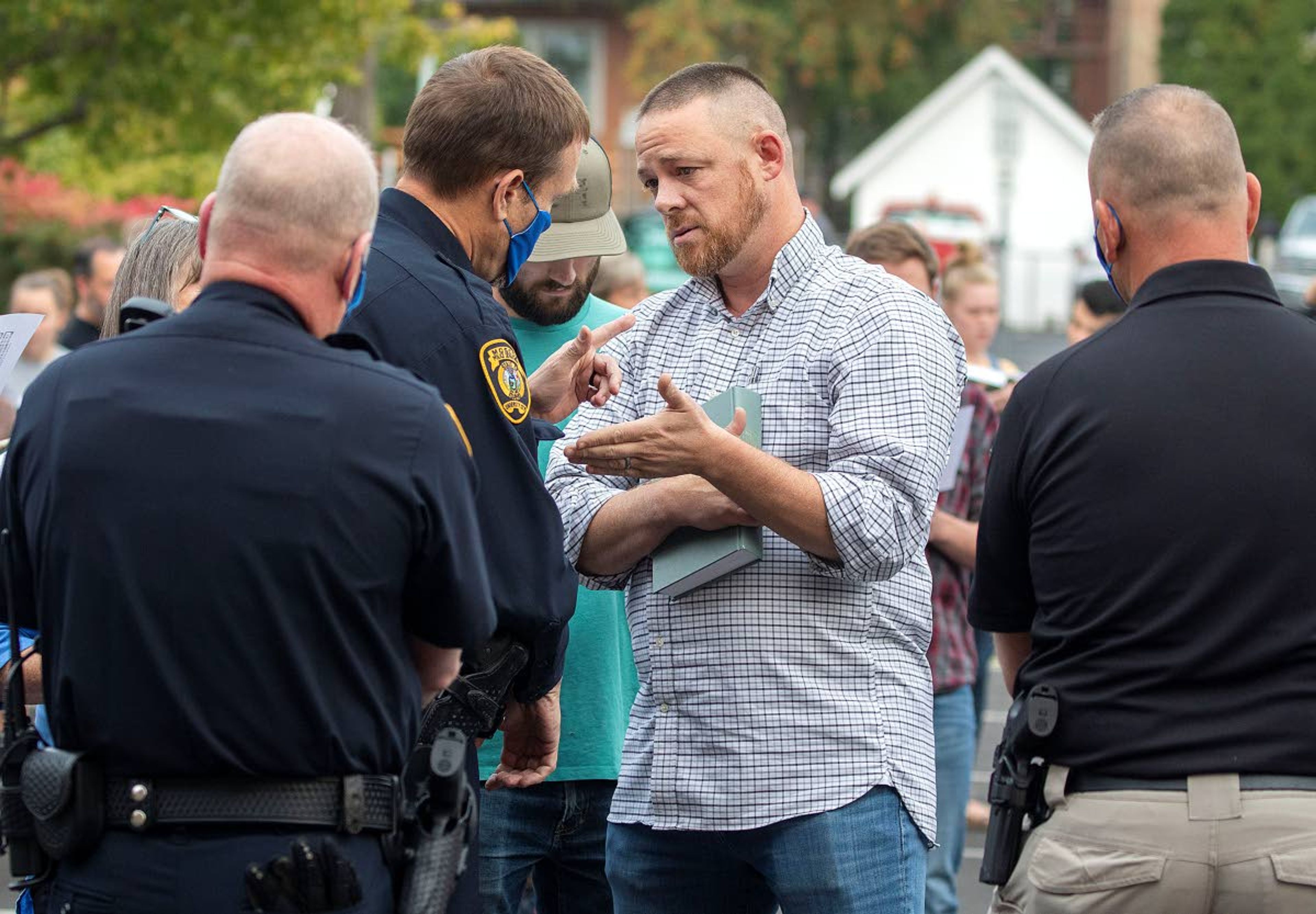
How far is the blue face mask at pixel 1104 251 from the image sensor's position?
127 inches

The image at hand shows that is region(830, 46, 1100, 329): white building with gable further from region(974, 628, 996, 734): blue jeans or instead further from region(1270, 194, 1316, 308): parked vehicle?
region(974, 628, 996, 734): blue jeans

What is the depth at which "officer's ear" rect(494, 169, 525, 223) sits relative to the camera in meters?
3.51

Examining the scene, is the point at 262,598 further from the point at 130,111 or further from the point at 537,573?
the point at 130,111

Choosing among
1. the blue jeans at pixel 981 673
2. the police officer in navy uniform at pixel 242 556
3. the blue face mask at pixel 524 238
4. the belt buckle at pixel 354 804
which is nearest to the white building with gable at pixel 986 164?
the blue jeans at pixel 981 673

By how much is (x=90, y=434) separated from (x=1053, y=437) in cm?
162

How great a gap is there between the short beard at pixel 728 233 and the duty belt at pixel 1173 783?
1.30 m

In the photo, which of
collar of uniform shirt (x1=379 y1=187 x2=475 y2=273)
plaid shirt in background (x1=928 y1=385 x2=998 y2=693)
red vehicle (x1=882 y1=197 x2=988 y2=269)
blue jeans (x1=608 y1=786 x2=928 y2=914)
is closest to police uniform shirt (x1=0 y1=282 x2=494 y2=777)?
collar of uniform shirt (x1=379 y1=187 x2=475 y2=273)

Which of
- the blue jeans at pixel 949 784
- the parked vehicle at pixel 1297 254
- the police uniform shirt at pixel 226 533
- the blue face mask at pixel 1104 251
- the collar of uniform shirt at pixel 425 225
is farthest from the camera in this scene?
the parked vehicle at pixel 1297 254

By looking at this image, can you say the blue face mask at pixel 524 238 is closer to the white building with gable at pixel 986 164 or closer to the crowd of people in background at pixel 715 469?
the crowd of people in background at pixel 715 469

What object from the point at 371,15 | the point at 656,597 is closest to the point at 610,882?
the point at 656,597

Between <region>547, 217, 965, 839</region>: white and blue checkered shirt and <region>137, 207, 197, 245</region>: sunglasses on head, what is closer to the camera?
<region>547, 217, 965, 839</region>: white and blue checkered shirt

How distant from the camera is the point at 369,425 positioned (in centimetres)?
274

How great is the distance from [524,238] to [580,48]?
1852 inches

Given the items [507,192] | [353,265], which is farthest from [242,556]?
[507,192]
